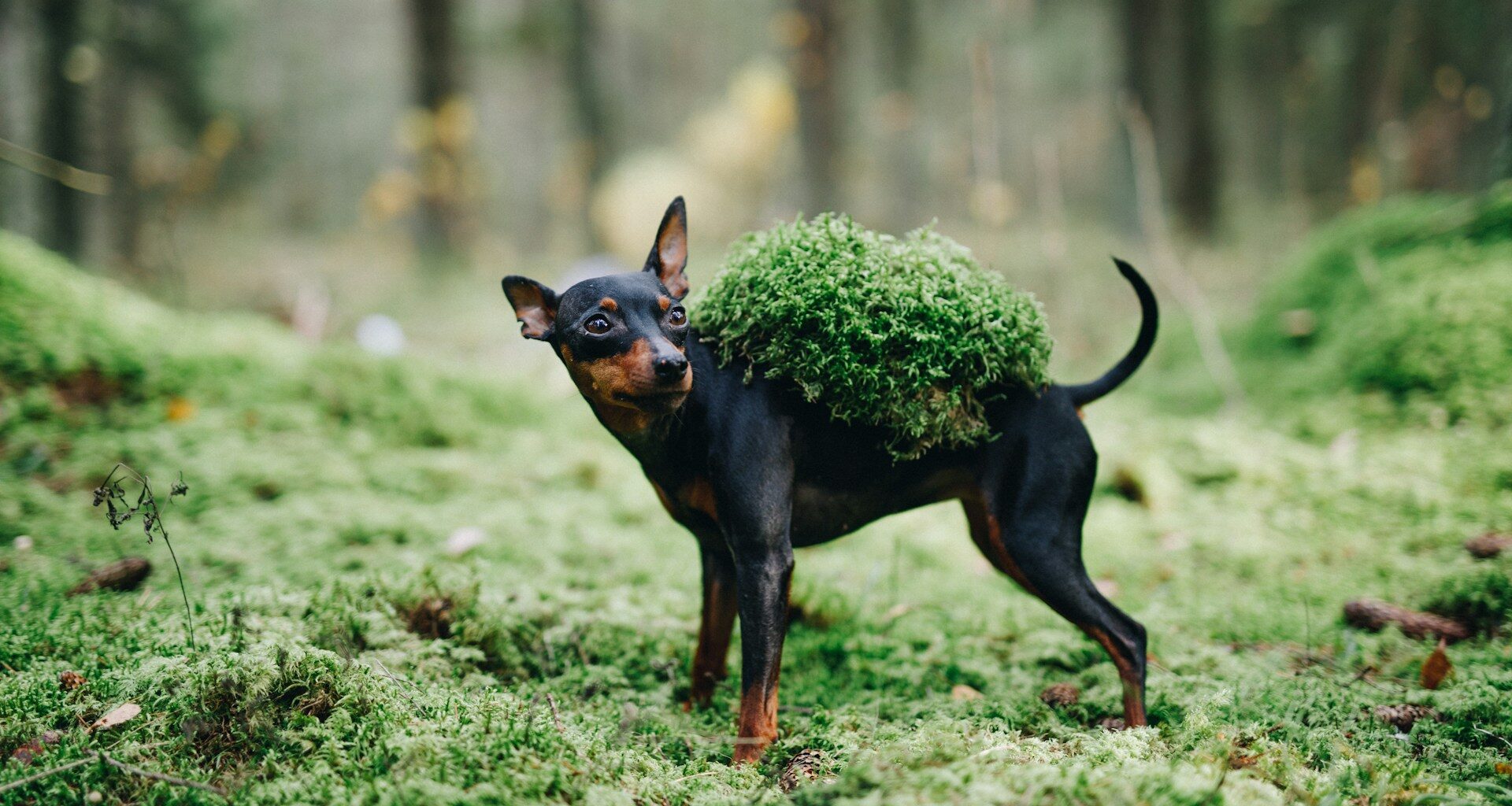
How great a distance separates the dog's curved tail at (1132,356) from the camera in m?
2.93

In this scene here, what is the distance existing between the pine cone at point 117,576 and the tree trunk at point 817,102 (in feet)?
33.1

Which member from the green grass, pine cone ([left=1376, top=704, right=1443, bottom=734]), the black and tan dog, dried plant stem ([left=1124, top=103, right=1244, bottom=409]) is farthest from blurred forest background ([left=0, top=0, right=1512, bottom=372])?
pine cone ([left=1376, top=704, right=1443, bottom=734])

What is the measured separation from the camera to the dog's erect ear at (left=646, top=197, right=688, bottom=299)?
9.21 feet

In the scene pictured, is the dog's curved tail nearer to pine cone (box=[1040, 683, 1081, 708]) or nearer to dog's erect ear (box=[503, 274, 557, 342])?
pine cone (box=[1040, 683, 1081, 708])

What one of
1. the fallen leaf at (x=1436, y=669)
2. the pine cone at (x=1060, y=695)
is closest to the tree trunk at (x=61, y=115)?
the pine cone at (x=1060, y=695)

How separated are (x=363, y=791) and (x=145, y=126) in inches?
893

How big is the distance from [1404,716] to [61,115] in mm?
14837

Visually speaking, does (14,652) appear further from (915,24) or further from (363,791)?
(915,24)

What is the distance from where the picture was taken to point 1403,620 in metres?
3.38

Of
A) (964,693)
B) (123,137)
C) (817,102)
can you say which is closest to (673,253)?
(964,693)

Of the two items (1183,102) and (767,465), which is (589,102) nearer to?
(1183,102)

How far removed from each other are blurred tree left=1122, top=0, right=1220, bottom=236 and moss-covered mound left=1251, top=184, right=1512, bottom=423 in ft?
19.3

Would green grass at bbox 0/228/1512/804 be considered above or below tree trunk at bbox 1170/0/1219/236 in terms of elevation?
below

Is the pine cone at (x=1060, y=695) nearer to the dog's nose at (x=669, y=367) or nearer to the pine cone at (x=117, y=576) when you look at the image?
the dog's nose at (x=669, y=367)
